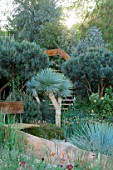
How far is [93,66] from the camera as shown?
8.14 metres

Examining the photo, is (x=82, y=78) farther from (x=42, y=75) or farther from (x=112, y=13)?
(x=112, y=13)

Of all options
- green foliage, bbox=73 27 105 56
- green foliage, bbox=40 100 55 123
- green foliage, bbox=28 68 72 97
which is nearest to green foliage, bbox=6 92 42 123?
green foliage, bbox=40 100 55 123

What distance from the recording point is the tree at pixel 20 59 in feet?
22.3

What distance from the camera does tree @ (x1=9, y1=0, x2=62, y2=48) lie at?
13.5 metres

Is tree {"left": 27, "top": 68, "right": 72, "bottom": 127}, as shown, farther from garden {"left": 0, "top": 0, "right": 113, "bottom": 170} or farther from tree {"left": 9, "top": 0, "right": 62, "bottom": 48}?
tree {"left": 9, "top": 0, "right": 62, "bottom": 48}

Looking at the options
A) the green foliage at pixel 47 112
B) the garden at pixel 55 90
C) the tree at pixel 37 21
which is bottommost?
the green foliage at pixel 47 112

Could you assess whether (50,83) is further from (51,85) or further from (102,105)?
(102,105)

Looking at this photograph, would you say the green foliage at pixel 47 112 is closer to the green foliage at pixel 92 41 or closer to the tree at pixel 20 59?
the tree at pixel 20 59

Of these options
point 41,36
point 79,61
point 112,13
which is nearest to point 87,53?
point 79,61

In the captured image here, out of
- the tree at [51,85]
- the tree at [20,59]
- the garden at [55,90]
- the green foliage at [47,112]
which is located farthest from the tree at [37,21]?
the tree at [51,85]

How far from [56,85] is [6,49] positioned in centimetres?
149

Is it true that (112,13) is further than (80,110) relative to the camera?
Yes

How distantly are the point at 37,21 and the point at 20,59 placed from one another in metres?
7.85

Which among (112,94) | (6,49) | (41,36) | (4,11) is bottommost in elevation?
(112,94)
